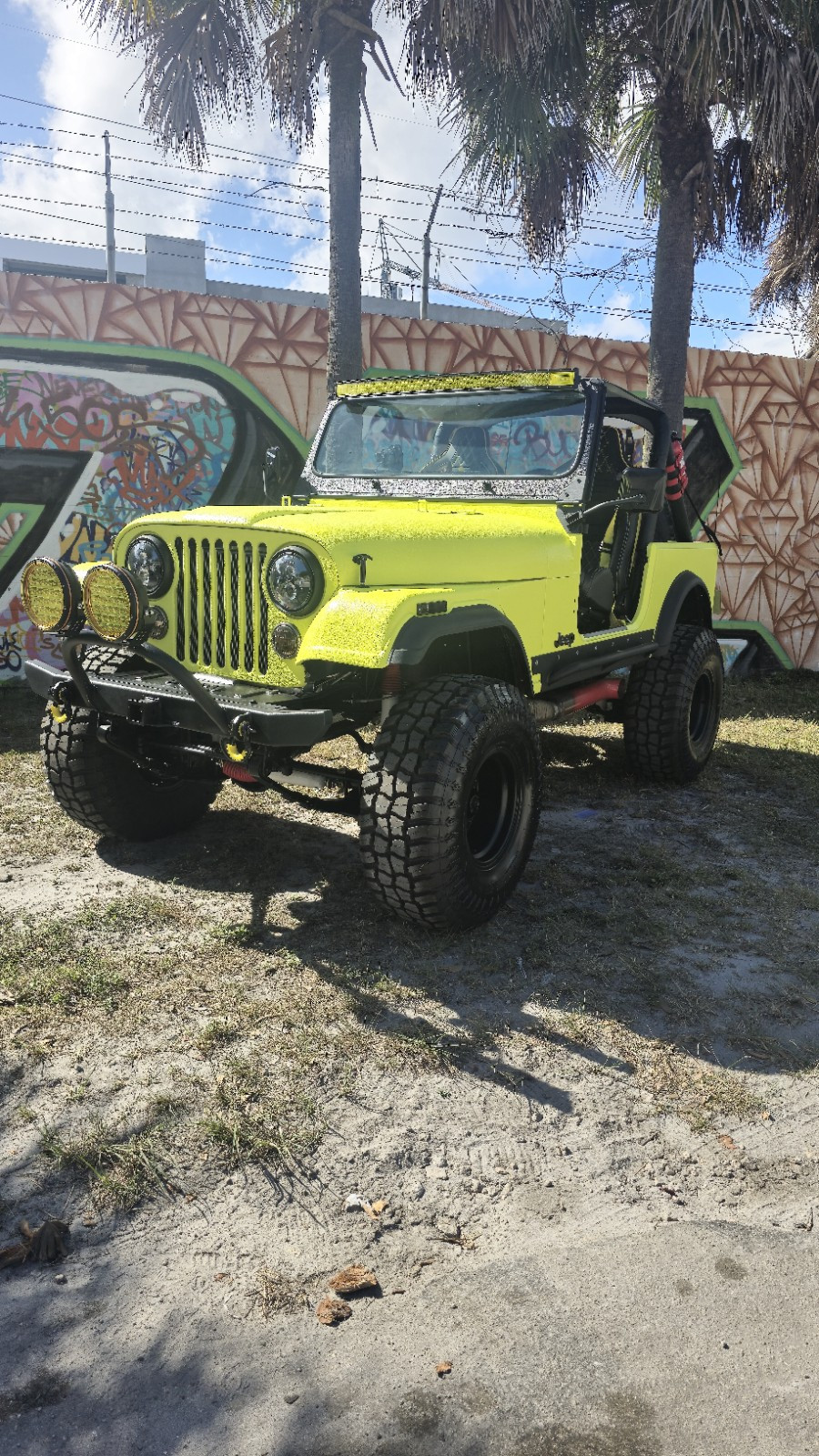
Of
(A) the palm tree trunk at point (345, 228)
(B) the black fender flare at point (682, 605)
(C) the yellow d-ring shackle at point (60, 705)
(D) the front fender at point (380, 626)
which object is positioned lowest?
(C) the yellow d-ring shackle at point (60, 705)

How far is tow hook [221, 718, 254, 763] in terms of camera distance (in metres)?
3.33

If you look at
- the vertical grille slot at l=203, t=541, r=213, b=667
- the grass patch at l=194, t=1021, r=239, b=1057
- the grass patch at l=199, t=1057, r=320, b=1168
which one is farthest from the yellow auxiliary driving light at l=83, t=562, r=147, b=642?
the grass patch at l=199, t=1057, r=320, b=1168

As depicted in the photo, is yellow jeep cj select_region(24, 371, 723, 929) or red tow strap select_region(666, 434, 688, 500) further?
red tow strap select_region(666, 434, 688, 500)

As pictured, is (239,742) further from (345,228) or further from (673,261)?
(673,261)

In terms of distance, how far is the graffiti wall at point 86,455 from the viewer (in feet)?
26.4

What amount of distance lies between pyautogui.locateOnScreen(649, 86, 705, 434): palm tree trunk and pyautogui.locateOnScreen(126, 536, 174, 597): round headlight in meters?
6.09

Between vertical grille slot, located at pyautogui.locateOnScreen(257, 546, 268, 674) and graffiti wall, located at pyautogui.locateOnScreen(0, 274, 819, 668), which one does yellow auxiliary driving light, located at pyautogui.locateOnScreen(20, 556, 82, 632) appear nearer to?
vertical grille slot, located at pyautogui.locateOnScreen(257, 546, 268, 674)

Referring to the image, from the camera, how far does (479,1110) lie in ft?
9.09

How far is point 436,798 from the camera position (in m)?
3.40

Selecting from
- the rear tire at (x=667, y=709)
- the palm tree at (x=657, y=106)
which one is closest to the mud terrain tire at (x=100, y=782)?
the rear tire at (x=667, y=709)

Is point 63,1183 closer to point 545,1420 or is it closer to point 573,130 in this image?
point 545,1420

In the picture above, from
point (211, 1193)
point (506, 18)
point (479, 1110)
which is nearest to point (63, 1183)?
point (211, 1193)

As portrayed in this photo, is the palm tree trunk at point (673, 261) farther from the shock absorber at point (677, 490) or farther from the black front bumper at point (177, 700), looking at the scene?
the black front bumper at point (177, 700)

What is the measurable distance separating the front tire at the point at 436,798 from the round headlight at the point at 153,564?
104 cm
